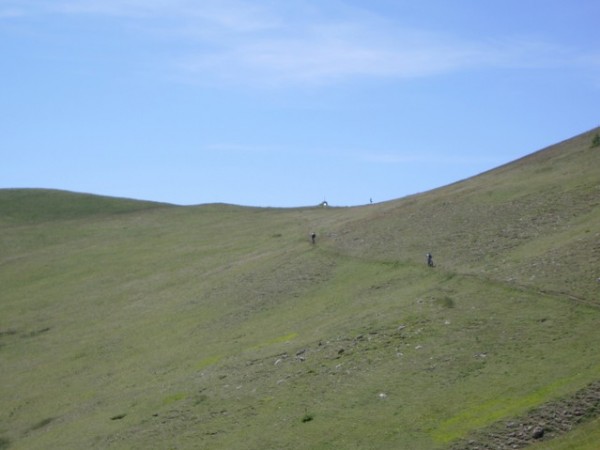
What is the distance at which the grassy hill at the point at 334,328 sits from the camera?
34375 mm

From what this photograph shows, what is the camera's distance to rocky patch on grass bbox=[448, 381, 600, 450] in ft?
97.0

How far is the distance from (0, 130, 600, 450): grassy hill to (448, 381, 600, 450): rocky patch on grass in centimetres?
16

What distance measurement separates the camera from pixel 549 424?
2984cm

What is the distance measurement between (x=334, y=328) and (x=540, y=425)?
1666 cm

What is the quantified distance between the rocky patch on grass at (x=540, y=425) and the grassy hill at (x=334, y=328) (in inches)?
6.2

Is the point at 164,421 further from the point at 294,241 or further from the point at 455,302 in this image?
the point at 294,241

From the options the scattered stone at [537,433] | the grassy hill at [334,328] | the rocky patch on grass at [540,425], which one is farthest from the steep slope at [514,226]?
the scattered stone at [537,433]

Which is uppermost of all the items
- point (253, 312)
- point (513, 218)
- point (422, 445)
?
point (513, 218)

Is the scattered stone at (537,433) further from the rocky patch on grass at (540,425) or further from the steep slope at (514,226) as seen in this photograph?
the steep slope at (514,226)

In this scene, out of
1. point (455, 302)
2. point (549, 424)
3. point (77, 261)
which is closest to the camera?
point (549, 424)

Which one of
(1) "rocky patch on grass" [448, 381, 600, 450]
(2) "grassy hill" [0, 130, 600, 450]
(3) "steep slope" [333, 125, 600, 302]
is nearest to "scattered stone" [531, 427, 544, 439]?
(1) "rocky patch on grass" [448, 381, 600, 450]

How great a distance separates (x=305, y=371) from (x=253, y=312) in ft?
48.1

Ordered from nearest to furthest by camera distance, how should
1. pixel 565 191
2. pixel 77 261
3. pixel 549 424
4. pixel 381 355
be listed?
pixel 549 424 → pixel 381 355 → pixel 565 191 → pixel 77 261

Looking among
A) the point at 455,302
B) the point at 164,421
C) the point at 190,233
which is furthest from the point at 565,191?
the point at 190,233
